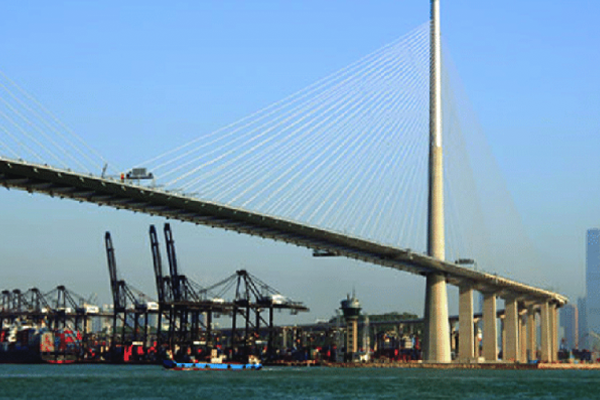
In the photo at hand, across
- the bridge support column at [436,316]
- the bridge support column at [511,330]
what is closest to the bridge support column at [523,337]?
the bridge support column at [511,330]

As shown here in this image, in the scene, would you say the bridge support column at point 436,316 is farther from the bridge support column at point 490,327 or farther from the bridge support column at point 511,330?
the bridge support column at point 511,330

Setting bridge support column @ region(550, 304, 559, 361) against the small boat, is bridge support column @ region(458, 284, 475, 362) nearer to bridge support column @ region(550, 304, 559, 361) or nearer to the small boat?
the small boat

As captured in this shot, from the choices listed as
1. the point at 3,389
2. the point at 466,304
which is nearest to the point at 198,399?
the point at 3,389

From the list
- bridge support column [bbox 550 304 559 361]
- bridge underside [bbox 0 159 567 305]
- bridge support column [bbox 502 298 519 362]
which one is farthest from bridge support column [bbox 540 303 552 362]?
bridge underside [bbox 0 159 567 305]

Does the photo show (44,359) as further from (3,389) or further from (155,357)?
(3,389)

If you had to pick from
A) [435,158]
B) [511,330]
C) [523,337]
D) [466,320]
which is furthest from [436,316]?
[523,337]

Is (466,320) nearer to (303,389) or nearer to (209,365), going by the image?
(209,365)
